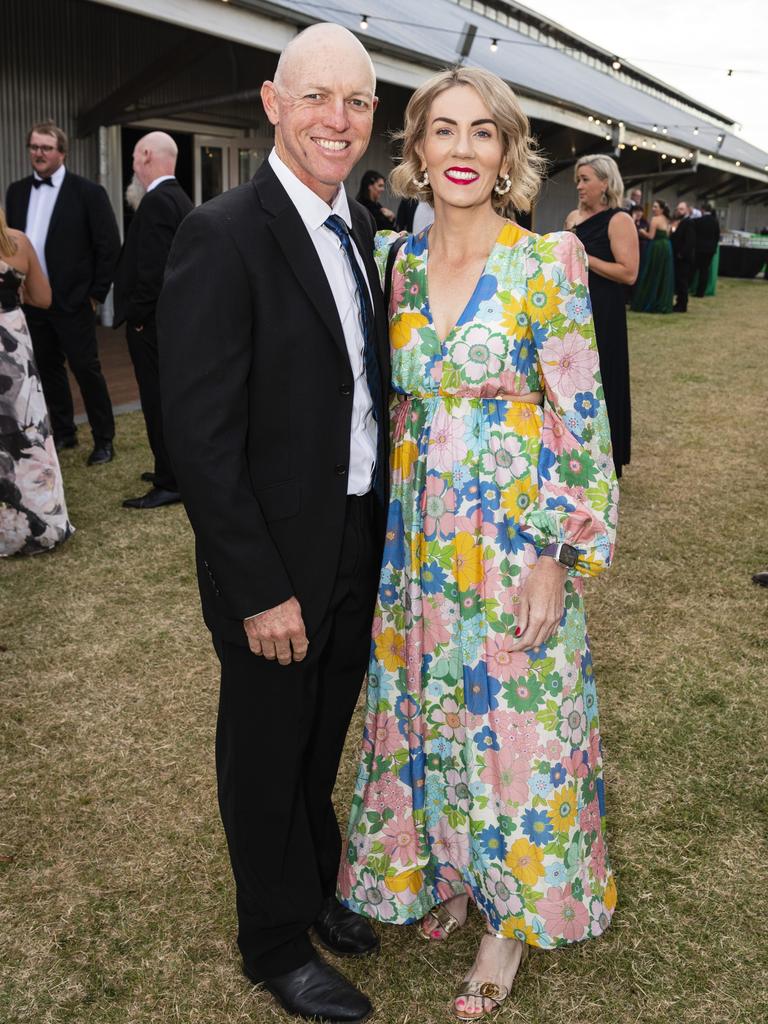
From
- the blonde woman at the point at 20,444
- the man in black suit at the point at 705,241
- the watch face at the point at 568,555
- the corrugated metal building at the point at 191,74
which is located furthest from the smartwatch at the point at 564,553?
the man in black suit at the point at 705,241

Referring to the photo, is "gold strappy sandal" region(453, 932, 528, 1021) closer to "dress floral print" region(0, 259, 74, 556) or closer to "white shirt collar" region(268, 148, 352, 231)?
"white shirt collar" region(268, 148, 352, 231)

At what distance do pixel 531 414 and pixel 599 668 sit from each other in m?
2.02

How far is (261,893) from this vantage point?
2057 millimetres

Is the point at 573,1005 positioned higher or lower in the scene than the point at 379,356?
lower

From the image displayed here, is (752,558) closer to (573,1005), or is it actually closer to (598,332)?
(598,332)

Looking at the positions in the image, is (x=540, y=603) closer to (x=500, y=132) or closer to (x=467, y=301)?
(x=467, y=301)

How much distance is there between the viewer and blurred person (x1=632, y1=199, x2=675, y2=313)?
1659 cm

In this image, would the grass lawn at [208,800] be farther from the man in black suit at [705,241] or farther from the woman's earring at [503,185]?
the man in black suit at [705,241]

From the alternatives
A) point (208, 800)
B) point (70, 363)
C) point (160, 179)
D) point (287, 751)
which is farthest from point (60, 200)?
point (287, 751)

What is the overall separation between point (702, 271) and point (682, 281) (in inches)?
133

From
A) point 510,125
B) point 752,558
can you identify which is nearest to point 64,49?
point 752,558

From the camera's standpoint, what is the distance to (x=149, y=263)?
5.20 meters

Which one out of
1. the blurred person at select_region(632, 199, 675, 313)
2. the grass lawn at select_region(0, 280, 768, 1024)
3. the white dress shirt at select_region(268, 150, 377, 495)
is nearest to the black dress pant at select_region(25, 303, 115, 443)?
the grass lawn at select_region(0, 280, 768, 1024)

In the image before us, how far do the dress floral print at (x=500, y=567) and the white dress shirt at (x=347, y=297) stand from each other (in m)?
0.12
